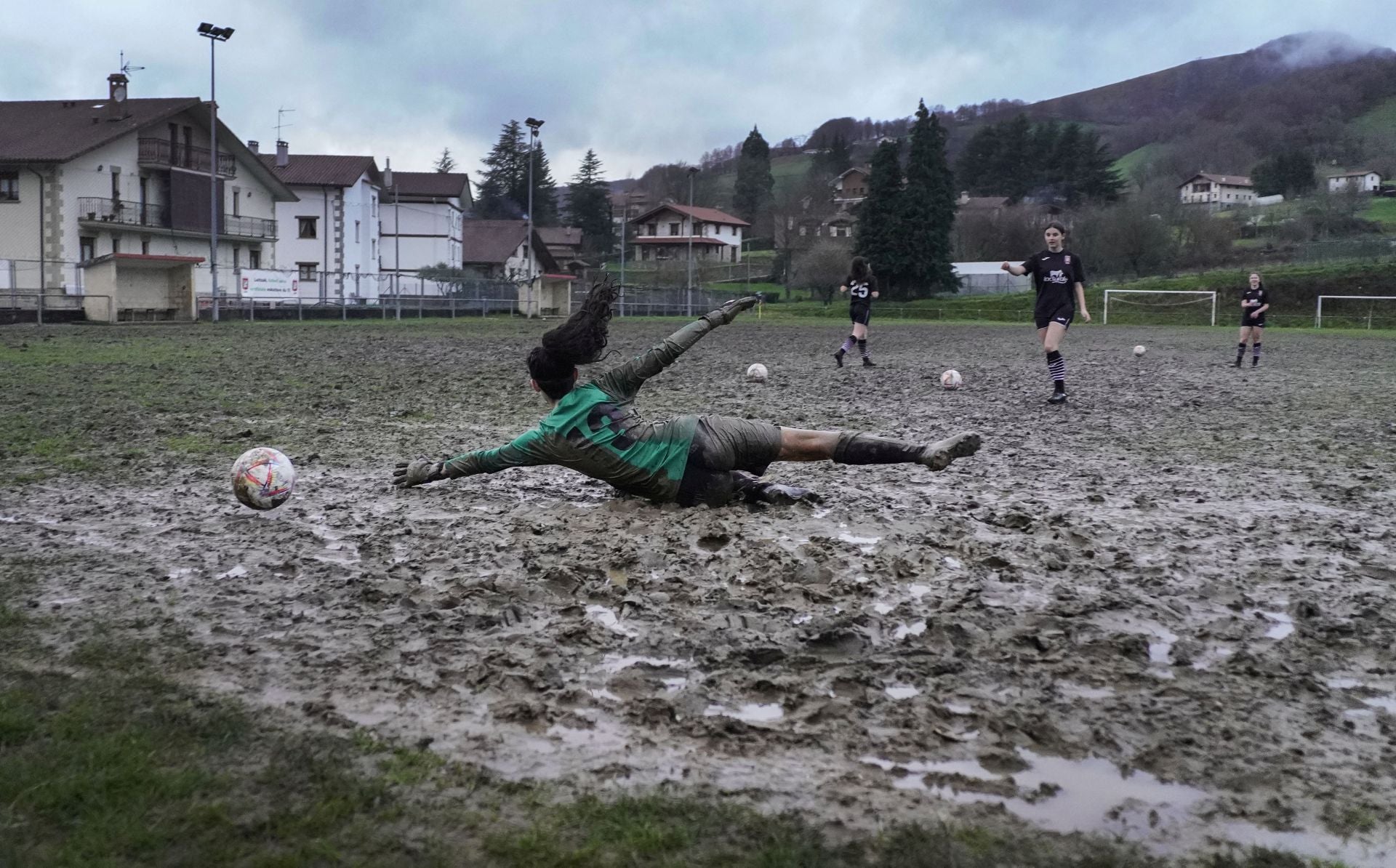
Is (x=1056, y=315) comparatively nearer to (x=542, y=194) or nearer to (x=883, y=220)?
(x=883, y=220)

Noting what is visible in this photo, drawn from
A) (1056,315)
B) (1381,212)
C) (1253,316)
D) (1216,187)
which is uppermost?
(1216,187)

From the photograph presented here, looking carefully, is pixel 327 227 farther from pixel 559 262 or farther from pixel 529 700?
pixel 529 700

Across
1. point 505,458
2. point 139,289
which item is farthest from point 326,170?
point 505,458

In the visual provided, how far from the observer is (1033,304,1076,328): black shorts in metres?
14.7

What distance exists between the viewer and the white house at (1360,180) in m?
92.6

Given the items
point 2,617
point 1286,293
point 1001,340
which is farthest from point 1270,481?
point 1286,293

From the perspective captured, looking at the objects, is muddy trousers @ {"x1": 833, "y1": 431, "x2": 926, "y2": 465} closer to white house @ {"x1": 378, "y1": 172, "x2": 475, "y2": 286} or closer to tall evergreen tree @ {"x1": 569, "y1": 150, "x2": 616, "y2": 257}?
white house @ {"x1": 378, "y1": 172, "x2": 475, "y2": 286}

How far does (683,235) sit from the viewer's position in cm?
10800

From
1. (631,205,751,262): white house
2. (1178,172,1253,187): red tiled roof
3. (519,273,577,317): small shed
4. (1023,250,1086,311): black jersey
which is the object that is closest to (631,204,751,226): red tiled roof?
(631,205,751,262): white house

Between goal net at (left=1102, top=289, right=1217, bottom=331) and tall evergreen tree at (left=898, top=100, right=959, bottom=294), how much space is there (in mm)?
13018

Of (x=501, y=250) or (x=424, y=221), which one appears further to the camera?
(x=501, y=250)

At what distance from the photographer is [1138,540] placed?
6.31 metres

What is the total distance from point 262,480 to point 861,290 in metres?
15.2

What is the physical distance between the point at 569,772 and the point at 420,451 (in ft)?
20.5
